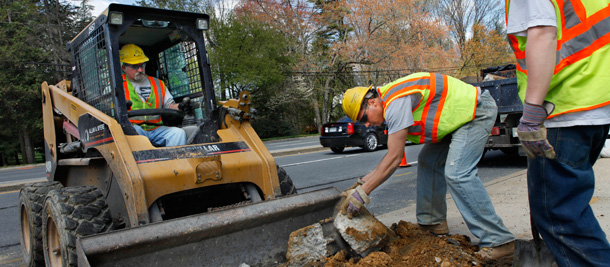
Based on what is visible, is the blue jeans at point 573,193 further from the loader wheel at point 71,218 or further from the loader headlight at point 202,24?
the loader headlight at point 202,24

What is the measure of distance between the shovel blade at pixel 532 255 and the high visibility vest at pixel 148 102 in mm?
3229

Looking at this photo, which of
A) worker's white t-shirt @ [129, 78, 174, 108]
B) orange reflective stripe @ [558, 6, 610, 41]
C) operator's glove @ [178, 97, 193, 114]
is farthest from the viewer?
operator's glove @ [178, 97, 193, 114]

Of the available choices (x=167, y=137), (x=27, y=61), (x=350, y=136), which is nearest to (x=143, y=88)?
(x=167, y=137)

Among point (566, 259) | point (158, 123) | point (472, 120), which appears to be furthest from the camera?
point (158, 123)

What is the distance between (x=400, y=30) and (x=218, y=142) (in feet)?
102

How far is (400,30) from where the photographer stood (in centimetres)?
3259

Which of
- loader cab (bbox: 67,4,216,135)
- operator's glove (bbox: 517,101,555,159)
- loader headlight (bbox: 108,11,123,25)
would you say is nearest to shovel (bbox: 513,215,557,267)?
operator's glove (bbox: 517,101,555,159)

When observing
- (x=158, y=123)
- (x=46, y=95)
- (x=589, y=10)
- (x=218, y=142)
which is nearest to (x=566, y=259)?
(x=589, y=10)

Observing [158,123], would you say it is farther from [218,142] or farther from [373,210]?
[373,210]

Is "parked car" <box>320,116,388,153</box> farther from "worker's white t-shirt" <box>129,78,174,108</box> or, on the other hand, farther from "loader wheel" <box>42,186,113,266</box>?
"loader wheel" <box>42,186,113,266</box>

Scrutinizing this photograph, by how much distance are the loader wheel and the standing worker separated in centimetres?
280

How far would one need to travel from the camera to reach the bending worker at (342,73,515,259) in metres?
3.04

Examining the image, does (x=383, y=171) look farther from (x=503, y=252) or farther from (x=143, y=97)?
(x=143, y=97)

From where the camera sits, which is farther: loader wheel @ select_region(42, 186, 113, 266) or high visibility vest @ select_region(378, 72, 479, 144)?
high visibility vest @ select_region(378, 72, 479, 144)
